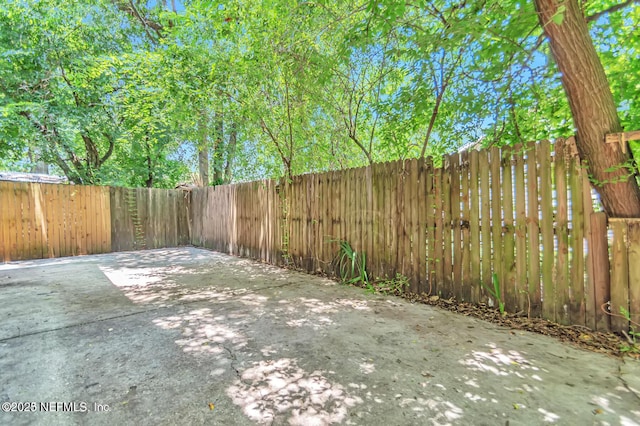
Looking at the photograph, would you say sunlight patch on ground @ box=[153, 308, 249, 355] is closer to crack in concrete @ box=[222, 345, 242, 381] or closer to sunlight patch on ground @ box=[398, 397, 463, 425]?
crack in concrete @ box=[222, 345, 242, 381]

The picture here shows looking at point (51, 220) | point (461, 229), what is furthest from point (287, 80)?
point (51, 220)

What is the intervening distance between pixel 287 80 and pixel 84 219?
6.27m

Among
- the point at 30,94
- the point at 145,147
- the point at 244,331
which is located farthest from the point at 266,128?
the point at 30,94

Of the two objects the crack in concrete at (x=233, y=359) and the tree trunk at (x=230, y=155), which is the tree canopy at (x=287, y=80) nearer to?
the tree trunk at (x=230, y=155)

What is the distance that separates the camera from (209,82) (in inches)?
213

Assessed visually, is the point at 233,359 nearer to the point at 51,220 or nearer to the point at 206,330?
the point at 206,330

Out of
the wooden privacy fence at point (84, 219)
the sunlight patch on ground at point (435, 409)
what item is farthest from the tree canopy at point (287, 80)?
the sunlight patch on ground at point (435, 409)

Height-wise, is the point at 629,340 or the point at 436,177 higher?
the point at 436,177

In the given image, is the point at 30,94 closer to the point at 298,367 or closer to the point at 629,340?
the point at 298,367

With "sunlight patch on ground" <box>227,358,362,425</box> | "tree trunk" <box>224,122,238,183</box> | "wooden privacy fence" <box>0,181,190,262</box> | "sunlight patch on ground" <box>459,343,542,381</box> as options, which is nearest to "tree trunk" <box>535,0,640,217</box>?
"sunlight patch on ground" <box>459,343,542,381</box>

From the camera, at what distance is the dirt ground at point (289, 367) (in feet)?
5.01

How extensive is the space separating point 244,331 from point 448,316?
1.98 m

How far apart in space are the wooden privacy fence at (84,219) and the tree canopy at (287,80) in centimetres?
179

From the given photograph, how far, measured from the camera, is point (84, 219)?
23.9 feet
